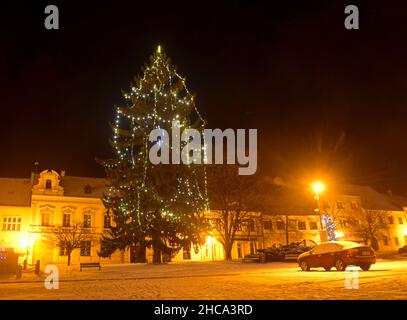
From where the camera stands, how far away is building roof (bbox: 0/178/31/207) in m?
49.8

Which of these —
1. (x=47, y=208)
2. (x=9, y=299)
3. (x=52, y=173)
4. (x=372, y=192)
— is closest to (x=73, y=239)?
(x=47, y=208)

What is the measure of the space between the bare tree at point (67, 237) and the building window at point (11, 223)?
3.48 m

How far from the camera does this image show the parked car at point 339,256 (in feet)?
63.1

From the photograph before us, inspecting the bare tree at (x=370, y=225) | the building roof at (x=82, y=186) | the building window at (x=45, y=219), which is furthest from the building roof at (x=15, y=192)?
the bare tree at (x=370, y=225)

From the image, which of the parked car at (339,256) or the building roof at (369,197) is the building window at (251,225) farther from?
the parked car at (339,256)

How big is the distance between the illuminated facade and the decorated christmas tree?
11.5m

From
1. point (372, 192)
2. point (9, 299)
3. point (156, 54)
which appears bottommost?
point (9, 299)

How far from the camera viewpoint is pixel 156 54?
3294cm

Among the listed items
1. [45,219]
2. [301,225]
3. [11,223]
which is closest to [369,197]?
[301,225]

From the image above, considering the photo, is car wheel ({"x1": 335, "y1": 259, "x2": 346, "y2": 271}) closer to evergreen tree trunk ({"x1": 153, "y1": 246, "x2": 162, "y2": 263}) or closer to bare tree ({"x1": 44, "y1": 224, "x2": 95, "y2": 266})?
evergreen tree trunk ({"x1": 153, "y1": 246, "x2": 162, "y2": 263})
